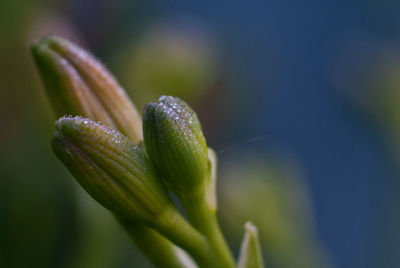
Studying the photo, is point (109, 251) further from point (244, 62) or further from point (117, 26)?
point (244, 62)

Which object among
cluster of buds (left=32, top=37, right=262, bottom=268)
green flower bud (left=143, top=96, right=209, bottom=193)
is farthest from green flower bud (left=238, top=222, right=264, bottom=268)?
green flower bud (left=143, top=96, right=209, bottom=193)

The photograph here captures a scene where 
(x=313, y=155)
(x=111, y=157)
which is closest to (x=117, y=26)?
(x=111, y=157)

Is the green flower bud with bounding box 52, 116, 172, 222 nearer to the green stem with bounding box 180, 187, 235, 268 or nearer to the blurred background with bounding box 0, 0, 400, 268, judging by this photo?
the green stem with bounding box 180, 187, 235, 268

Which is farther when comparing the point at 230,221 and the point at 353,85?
the point at 353,85

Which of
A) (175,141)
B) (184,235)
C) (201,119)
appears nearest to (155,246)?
(184,235)

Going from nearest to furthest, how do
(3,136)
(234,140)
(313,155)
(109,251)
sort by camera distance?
(109,251)
(3,136)
(234,140)
(313,155)

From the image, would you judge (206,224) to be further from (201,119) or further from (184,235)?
(201,119)
